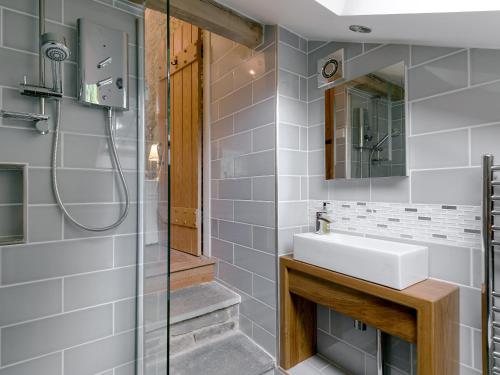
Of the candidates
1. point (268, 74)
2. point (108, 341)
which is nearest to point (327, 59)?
point (268, 74)

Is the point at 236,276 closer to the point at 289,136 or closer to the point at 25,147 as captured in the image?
the point at 289,136

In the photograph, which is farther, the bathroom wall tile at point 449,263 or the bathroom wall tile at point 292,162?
the bathroom wall tile at point 292,162

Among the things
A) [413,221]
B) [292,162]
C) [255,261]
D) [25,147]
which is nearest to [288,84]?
[292,162]

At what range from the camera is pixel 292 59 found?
1.78 metres

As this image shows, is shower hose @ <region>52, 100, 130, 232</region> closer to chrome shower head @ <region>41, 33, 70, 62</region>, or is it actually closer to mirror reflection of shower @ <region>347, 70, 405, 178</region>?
chrome shower head @ <region>41, 33, 70, 62</region>

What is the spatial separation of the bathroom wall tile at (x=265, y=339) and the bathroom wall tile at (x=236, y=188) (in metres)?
0.88

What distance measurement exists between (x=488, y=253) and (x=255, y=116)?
140 cm

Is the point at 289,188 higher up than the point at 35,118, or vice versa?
the point at 35,118

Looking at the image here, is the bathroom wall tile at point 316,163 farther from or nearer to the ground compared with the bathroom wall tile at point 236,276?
farther from the ground

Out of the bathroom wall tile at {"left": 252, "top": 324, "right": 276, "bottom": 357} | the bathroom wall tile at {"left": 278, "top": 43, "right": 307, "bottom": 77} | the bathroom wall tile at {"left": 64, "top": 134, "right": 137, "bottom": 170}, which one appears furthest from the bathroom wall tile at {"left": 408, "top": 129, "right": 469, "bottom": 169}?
the bathroom wall tile at {"left": 64, "top": 134, "right": 137, "bottom": 170}

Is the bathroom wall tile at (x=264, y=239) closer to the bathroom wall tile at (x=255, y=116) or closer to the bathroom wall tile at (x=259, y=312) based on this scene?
the bathroom wall tile at (x=259, y=312)

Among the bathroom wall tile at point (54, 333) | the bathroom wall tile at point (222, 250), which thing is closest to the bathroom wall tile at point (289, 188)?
the bathroom wall tile at point (222, 250)

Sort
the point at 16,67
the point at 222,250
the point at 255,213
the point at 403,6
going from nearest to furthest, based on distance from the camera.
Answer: the point at 403,6 → the point at 16,67 → the point at 255,213 → the point at 222,250

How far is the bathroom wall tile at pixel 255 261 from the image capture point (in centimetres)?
175
